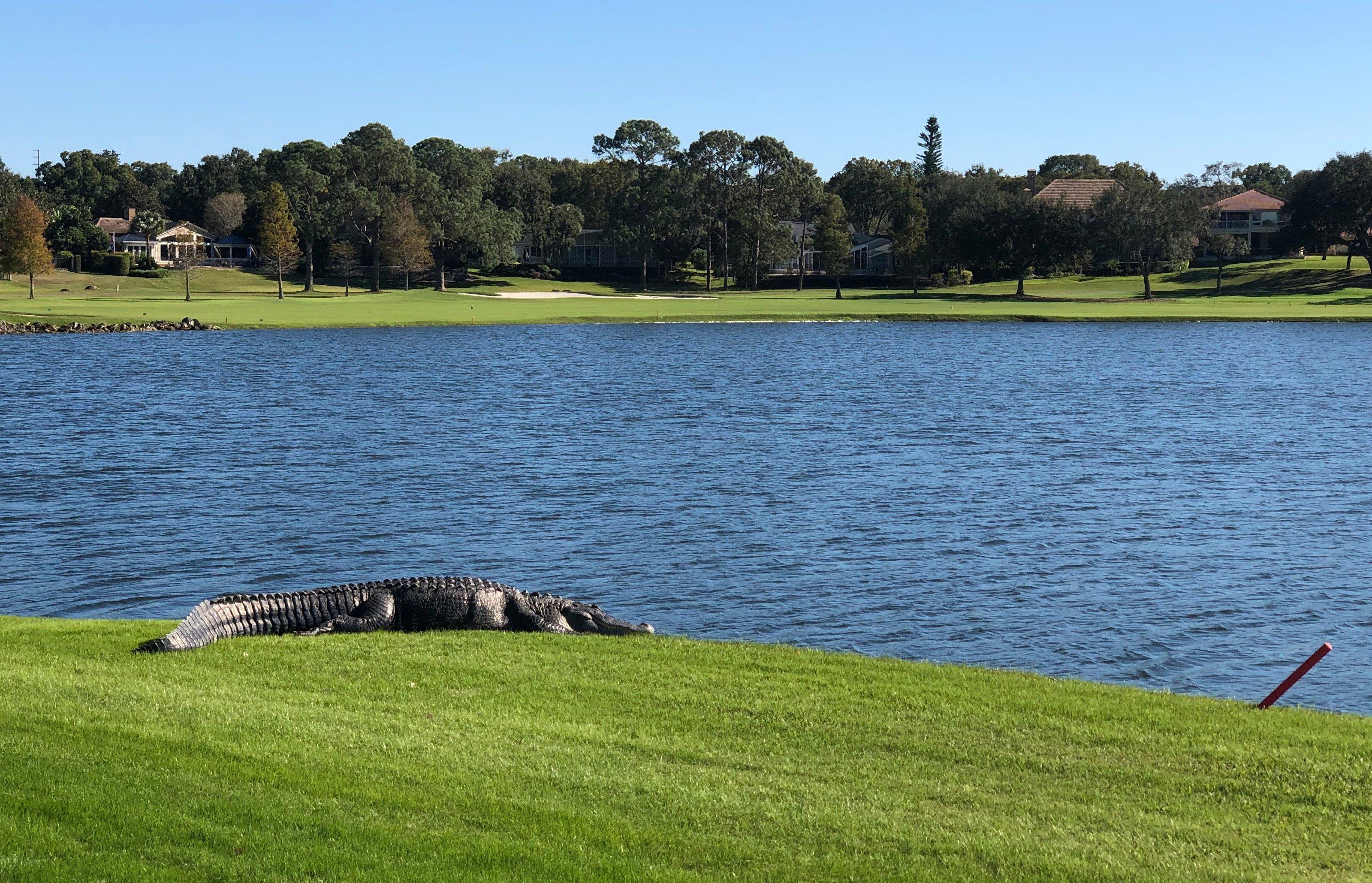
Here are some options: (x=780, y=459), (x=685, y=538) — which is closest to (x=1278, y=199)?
(x=780, y=459)

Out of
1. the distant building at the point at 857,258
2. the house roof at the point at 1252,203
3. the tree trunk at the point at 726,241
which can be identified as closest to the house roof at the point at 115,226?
the tree trunk at the point at 726,241

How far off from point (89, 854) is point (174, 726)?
249 centimetres

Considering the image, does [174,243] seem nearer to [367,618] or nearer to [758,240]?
[758,240]

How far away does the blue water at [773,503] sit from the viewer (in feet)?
61.9

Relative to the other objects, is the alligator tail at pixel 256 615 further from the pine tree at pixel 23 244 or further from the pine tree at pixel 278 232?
the pine tree at pixel 278 232

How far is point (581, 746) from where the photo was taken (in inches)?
404

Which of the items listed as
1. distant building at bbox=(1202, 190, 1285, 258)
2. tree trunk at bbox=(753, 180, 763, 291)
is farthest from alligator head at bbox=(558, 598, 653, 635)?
distant building at bbox=(1202, 190, 1285, 258)

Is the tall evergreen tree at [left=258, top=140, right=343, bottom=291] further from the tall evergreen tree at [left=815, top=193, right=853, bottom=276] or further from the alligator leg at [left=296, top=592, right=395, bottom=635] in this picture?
the alligator leg at [left=296, top=592, right=395, bottom=635]

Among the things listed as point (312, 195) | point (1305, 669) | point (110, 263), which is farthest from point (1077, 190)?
point (1305, 669)

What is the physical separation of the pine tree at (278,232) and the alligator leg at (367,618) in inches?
3815

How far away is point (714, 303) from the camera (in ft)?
354

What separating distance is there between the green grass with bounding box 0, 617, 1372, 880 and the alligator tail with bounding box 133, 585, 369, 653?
0.40 metres

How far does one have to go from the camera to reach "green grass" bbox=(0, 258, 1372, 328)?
89188 mm

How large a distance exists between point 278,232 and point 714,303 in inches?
1421
